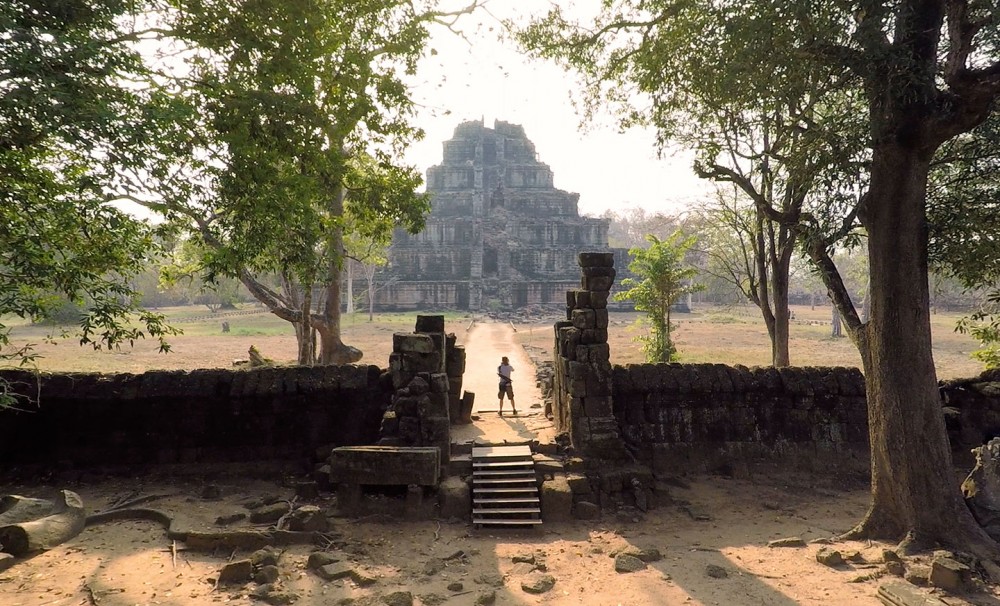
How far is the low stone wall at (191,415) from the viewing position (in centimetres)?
796

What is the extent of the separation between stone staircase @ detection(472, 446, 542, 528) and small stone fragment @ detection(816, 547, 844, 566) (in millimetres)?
3246

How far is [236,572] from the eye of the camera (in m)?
5.42

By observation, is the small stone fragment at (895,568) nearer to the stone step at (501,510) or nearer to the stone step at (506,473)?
the stone step at (501,510)

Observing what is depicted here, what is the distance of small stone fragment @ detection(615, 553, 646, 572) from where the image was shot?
5887 mm

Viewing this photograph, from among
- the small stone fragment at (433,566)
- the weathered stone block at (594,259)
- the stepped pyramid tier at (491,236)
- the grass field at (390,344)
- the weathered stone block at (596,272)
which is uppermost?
the stepped pyramid tier at (491,236)

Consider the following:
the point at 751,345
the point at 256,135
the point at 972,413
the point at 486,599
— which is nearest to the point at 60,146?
the point at 256,135

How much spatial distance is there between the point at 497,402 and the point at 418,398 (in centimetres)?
470

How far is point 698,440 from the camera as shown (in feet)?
29.1

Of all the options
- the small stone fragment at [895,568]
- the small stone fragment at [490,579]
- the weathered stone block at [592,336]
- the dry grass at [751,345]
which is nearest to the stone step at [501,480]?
the small stone fragment at [490,579]

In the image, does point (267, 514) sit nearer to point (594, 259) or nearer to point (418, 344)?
point (418, 344)

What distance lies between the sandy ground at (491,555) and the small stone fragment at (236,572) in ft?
0.30

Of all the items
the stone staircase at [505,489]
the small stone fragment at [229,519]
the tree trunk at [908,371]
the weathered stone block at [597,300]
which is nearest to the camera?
the tree trunk at [908,371]

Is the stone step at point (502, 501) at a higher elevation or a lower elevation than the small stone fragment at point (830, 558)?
higher

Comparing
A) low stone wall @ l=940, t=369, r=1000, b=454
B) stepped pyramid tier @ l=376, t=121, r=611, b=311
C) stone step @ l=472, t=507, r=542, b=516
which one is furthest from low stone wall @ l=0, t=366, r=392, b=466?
stepped pyramid tier @ l=376, t=121, r=611, b=311
